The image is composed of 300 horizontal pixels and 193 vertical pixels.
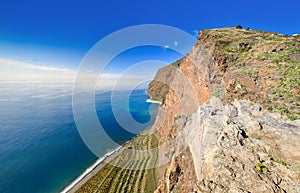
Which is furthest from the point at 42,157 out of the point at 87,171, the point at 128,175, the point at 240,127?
the point at 240,127

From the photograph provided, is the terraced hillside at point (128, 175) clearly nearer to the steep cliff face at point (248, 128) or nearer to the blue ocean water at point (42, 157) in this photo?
the blue ocean water at point (42, 157)

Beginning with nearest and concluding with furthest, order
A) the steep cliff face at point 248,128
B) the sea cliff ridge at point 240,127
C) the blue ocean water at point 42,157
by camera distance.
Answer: the steep cliff face at point 248,128 → the sea cliff ridge at point 240,127 → the blue ocean water at point 42,157

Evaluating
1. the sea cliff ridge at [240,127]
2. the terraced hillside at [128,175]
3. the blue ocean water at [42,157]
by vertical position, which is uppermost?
the sea cliff ridge at [240,127]

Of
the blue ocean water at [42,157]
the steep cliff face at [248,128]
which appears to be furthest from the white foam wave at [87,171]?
the steep cliff face at [248,128]

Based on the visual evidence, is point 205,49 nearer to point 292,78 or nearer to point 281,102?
point 292,78

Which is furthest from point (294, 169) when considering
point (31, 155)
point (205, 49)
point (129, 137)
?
point (31, 155)

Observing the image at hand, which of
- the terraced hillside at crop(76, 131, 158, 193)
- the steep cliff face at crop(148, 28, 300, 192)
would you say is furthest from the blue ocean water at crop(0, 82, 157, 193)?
the steep cliff face at crop(148, 28, 300, 192)

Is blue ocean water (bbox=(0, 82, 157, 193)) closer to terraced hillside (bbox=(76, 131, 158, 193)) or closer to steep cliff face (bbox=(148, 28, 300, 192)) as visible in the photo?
terraced hillside (bbox=(76, 131, 158, 193))

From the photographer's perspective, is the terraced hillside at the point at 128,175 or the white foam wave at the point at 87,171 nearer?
the terraced hillside at the point at 128,175

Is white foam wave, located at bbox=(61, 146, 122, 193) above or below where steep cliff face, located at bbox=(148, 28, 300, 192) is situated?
below
